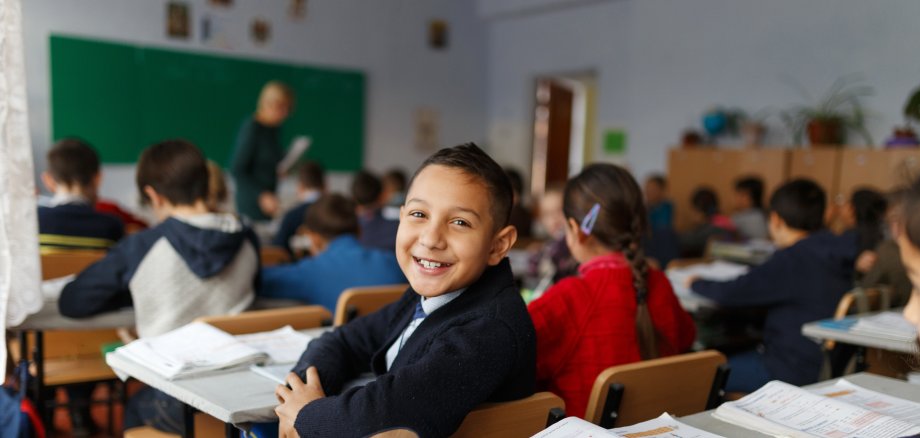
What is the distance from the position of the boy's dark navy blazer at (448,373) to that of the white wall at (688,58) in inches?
214

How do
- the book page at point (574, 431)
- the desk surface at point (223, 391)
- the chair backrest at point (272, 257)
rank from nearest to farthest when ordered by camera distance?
the book page at point (574, 431) < the desk surface at point (223, 391) < the chair backrest at point (272, 257)

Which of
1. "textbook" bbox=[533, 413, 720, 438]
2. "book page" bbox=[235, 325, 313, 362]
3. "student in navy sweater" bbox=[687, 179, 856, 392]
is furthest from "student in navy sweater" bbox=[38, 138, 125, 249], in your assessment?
"textbook" bbox=[533, 413, 720, 438]

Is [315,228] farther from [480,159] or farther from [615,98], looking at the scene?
[615,98]

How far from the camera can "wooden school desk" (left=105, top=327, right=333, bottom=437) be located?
138 cm

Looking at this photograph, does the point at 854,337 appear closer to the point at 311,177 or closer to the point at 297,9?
the point at 311,177

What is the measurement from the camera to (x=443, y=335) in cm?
130

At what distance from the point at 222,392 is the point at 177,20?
599 centimetres

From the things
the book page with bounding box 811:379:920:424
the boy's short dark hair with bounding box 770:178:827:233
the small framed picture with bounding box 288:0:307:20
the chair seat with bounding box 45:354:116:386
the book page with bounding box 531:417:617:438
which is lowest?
the chair seat with bounding box 45:354:116:386

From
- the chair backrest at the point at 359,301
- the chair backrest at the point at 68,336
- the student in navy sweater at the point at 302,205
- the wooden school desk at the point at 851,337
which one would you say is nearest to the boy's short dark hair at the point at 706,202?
the student in navy sweater at the point at 302,205

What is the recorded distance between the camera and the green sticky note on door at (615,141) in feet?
25.6

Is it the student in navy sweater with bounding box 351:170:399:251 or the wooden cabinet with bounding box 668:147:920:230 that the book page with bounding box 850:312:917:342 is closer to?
the student in navy sweater with bounding box 351:170:399:251

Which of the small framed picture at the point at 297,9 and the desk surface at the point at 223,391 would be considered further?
the small framed picture at the point at 297,9

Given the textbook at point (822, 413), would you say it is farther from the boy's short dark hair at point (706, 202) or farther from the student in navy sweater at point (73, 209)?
the boy's short dark hair at point (706, 202)

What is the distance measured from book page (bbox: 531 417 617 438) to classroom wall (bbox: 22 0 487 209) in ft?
19.0
